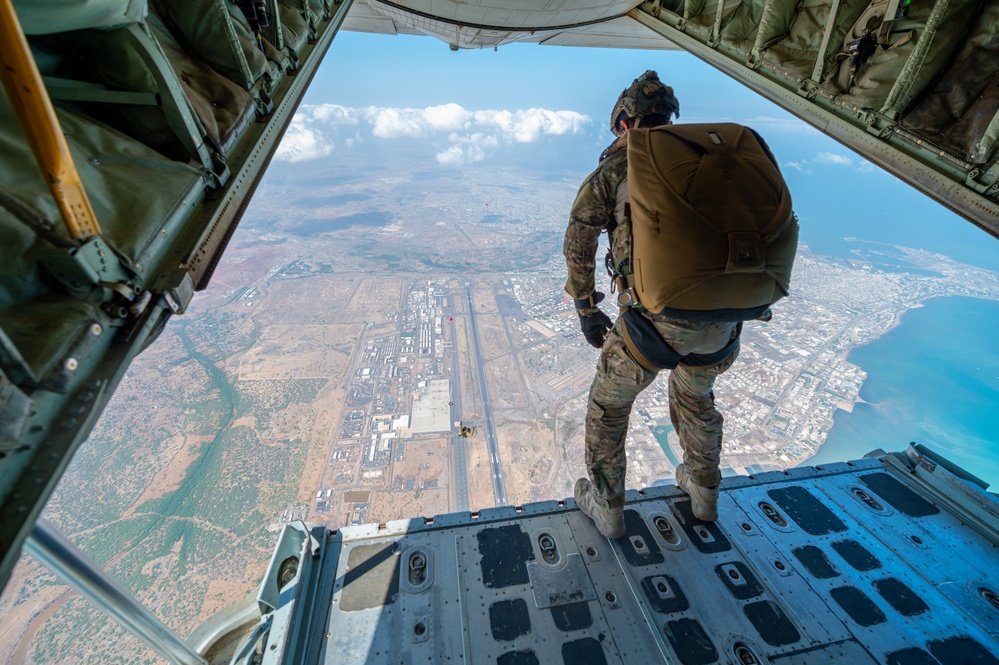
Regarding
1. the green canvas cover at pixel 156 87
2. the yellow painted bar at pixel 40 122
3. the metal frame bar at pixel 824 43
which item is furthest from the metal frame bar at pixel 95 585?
the metal frame bar at pixel 824 43

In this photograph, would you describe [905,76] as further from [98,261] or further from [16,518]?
[16,518]

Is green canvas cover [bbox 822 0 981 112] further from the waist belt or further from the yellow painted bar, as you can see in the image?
the yellow painted bar

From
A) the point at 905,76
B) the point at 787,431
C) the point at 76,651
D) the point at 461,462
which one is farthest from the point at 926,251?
the point at 76,651

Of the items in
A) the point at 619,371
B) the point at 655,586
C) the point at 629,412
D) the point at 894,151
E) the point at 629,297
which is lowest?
the point at 655,586

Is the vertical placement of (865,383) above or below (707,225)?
below

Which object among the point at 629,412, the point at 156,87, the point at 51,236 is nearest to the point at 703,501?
the point at 629,412

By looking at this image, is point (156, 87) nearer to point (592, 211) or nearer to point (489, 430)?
point (592, 211)
